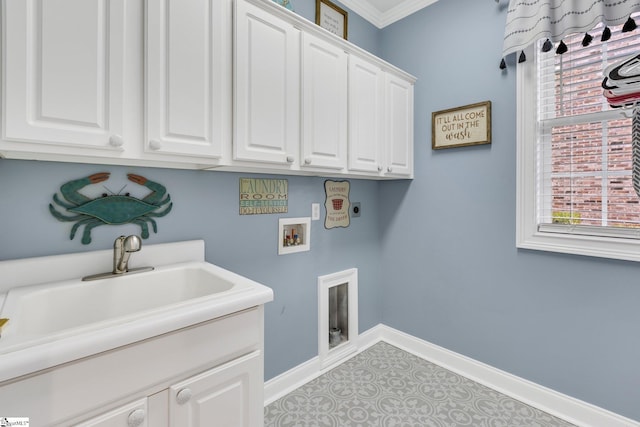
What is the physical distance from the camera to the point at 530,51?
1.88 meters

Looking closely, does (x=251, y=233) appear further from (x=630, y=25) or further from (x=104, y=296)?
(x=630, y=25)

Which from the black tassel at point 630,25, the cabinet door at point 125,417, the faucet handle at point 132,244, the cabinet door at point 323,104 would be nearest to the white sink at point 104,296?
the faucet handle at point 132,244

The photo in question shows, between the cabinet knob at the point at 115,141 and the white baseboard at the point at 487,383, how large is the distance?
Answer: 1625 millimetres

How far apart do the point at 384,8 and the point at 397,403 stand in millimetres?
3068

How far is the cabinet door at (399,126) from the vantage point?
2.24m

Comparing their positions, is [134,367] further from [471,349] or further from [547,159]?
[547,159]

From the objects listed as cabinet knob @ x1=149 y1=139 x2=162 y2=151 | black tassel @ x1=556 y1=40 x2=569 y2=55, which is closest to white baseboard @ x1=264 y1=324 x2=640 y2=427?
cabinet knob @ x1=149 y1=139 x2=162 y2=151

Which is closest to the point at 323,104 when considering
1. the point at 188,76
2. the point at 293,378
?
the point at 188,76

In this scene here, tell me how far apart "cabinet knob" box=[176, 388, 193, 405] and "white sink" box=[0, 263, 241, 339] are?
0.28m

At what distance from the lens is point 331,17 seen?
2.29 metres

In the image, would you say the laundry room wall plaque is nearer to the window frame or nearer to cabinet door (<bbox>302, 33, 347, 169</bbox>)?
cabinet door (<bbox>302, 33, 347, 169</bbox>)

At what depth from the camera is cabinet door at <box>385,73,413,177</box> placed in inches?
88.2

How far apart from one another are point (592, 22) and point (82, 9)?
91.7 inches

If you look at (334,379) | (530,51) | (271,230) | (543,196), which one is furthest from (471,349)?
(530,51)
